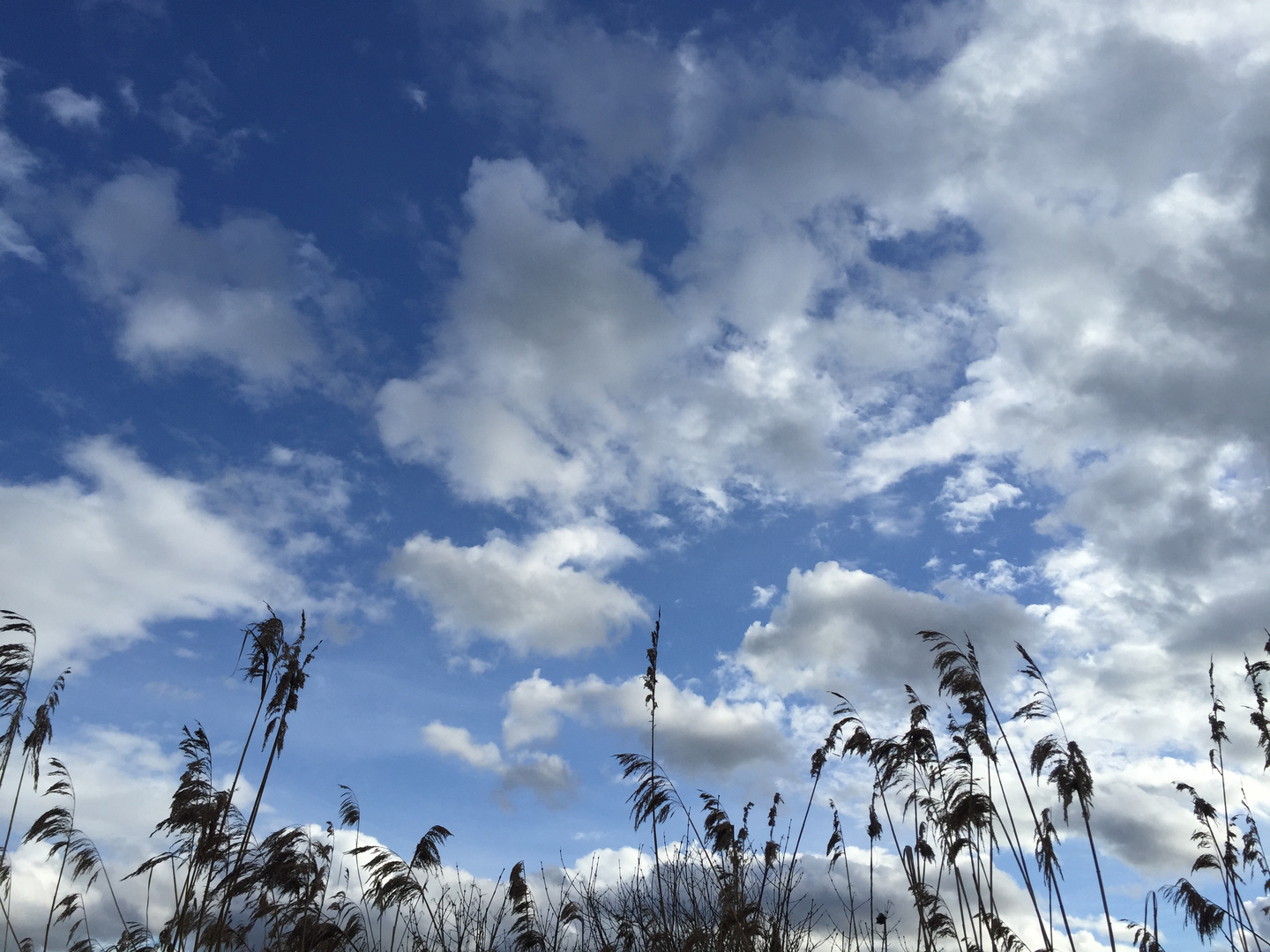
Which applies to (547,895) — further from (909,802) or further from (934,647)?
(934,647)

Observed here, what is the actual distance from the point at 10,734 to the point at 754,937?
7.46 m

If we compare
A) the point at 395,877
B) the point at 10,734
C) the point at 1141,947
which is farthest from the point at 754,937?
the point at 10,734

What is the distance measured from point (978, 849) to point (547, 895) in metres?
4.13

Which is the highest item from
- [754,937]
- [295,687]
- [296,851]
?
[295,687]

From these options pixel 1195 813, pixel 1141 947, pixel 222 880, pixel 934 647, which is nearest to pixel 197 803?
pixel 222 880

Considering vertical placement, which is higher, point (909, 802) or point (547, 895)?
point (909, 802)

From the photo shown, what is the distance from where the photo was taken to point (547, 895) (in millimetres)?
8422

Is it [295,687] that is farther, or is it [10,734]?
[10,734]

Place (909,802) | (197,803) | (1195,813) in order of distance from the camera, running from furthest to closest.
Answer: (1195,813), (909,802), (197,803)

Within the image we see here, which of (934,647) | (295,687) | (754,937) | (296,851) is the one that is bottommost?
(754,937)

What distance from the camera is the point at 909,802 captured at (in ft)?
27.7

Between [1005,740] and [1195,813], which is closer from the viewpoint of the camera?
[1005,740]

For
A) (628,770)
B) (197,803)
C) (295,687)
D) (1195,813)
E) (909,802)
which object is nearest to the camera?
(295,687)

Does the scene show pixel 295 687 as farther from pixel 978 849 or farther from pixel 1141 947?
pixel 1141 947
